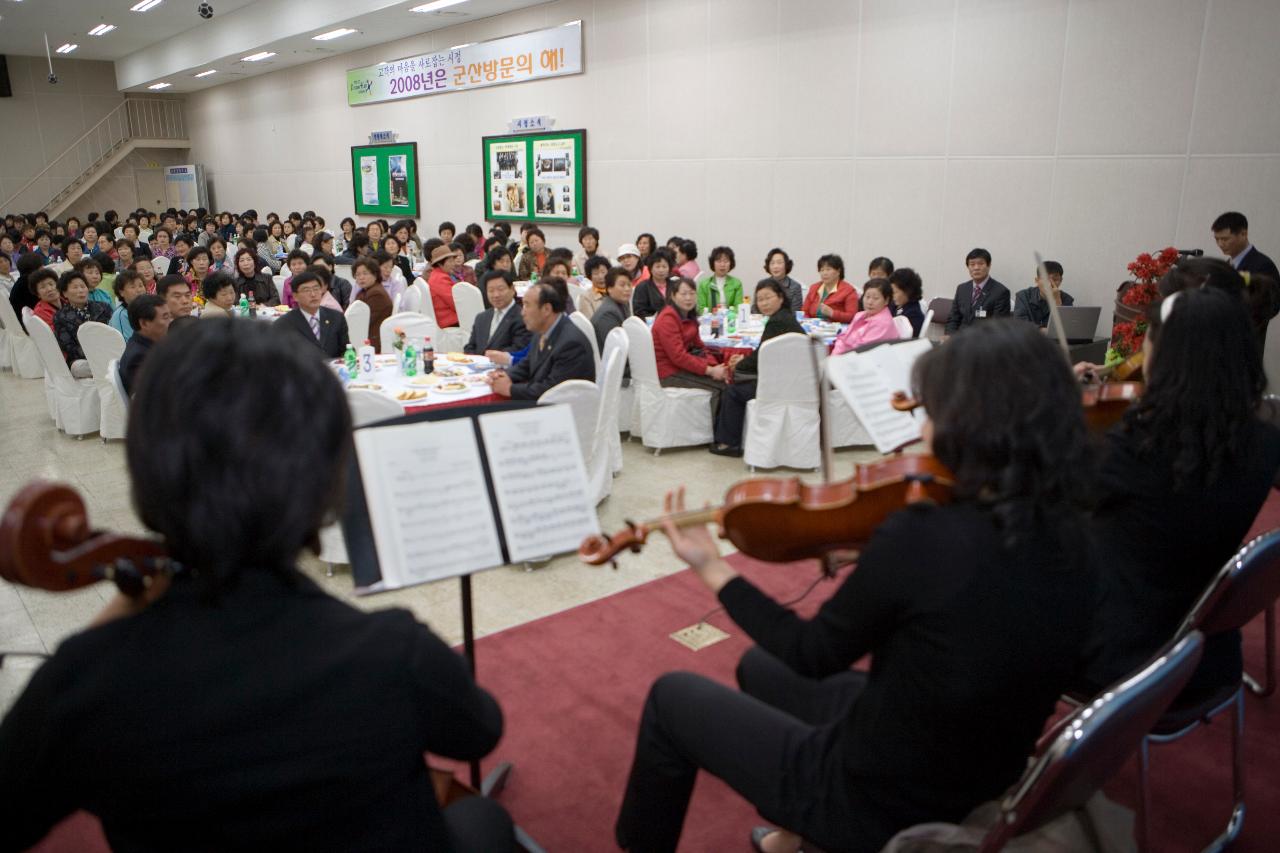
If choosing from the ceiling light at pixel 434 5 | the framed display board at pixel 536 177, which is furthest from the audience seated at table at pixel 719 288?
the ceiling light at pixel 434 5

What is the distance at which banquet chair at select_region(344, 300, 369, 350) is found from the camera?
6465 millimetres

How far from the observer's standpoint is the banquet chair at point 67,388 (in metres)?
5.99

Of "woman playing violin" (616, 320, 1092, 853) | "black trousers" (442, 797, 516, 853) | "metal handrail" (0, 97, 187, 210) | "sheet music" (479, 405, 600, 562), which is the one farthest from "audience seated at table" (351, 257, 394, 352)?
"metal handrail" (0, 97, 187, 210)

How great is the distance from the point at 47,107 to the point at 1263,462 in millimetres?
22563

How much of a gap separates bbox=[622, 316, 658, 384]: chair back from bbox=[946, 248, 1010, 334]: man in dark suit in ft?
8.60

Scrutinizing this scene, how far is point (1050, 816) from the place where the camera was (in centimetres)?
145

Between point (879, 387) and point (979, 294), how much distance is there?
4.74 meters

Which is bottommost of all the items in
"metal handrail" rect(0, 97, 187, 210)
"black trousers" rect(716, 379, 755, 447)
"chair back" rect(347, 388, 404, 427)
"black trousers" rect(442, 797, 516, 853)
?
"black trousers" rect(716, 379, 755, 447)

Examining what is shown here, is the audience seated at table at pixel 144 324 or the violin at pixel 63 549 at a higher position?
the violin at pixel 63 549

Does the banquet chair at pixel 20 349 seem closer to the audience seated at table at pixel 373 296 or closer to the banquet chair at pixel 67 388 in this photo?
the banquet chair at pixel 67 388

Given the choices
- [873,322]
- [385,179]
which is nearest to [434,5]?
[385,179]

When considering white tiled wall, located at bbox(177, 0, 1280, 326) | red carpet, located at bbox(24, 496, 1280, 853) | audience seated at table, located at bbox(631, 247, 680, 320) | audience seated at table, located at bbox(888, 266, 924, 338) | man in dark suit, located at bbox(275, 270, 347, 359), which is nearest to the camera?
red carpet, located at bbox(24, 496, 1280, 853)

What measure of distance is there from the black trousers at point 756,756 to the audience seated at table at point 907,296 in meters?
5.22

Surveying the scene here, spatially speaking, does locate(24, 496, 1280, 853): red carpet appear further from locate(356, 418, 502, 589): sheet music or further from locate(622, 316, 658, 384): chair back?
locate(622, 316, 658, 384): chair back
